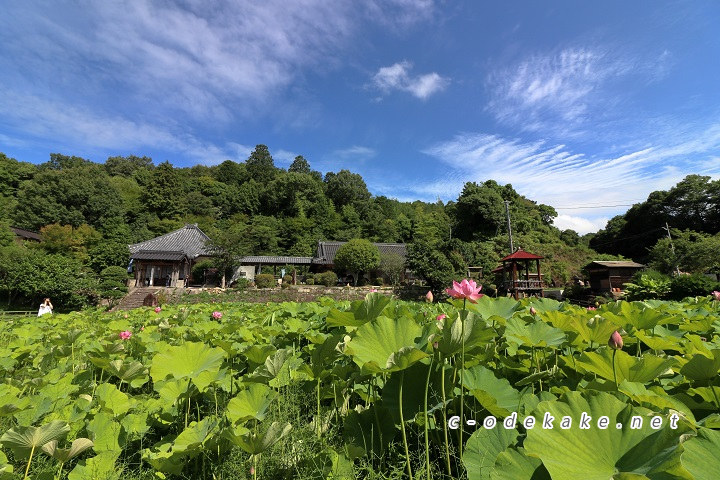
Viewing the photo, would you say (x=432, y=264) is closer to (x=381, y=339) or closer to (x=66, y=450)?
(x=381, y=339)

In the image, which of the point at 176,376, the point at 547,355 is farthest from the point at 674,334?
the point at 176,376

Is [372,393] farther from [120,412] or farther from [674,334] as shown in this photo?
[674,334]

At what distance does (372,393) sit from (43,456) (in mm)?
1082

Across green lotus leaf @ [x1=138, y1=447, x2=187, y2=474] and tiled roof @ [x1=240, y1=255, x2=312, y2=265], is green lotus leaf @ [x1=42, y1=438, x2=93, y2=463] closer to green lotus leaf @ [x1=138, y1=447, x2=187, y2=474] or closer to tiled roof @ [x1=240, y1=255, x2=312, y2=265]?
green lotus leaf @ [x1=138, y1=447, x2=187, y2=474]

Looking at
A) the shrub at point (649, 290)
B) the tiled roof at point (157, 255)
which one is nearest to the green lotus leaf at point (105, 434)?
the shrub at point (649, 290)

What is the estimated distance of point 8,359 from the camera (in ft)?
5.62

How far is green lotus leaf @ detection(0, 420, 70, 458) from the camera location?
30.6 inches

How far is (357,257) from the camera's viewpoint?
22.5 meters

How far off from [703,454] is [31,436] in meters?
1.32

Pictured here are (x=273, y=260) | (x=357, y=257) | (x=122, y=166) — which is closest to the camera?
(x=357, y=257)

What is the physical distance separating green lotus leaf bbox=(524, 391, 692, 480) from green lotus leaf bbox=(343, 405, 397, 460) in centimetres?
47

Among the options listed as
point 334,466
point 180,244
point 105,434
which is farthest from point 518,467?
point 180,244

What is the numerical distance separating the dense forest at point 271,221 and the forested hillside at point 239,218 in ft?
0.31

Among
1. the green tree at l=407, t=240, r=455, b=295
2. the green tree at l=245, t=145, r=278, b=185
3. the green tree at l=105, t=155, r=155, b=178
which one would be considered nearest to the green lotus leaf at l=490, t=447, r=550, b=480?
the green tree at l=407, t=240, r=455, b=295
